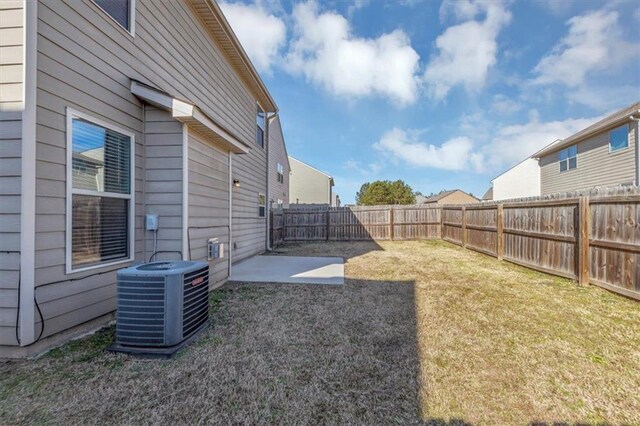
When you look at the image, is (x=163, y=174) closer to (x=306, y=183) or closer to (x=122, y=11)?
(x=122, y=11)

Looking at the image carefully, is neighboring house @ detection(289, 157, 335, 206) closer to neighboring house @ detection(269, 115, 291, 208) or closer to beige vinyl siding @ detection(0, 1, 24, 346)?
neighboring house @ detection(269, 115, 291, 208)

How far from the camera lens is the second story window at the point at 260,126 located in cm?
928

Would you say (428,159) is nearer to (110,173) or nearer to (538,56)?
(538,56)

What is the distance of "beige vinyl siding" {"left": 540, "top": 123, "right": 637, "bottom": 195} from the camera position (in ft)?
34.4

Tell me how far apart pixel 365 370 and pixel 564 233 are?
5.58 meters

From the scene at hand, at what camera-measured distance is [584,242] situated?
197 inches

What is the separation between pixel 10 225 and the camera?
2.45 metres

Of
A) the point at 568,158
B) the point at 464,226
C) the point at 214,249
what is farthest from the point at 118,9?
the point at 568,158

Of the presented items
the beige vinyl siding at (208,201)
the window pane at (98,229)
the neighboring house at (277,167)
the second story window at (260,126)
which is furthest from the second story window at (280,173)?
the window pane at (98,229)

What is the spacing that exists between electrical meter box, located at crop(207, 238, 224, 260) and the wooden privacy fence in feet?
21.2

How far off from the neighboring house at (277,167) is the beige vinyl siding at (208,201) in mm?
8668

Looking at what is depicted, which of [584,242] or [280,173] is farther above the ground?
[280,173]

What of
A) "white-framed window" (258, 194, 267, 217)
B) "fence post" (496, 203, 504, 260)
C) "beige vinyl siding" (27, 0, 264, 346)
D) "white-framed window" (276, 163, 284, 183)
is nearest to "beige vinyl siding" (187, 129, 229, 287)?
"beige vinyl siding" (27, 0, 264, 346)

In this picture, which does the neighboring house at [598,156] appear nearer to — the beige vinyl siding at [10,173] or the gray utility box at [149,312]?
the gray utility box at [149,312]
